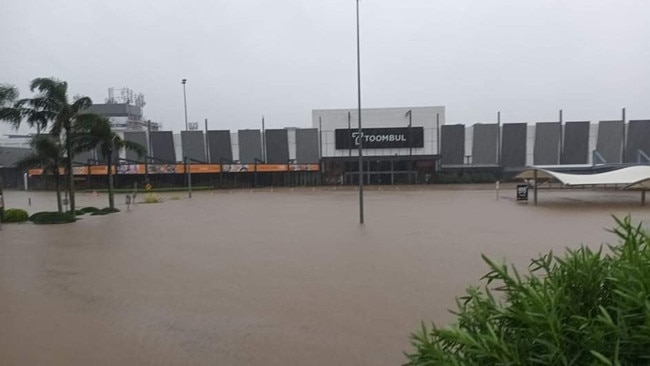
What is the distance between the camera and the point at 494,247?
13477 mm

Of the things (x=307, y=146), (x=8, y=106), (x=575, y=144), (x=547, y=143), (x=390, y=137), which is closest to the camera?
(x=8, y=106)

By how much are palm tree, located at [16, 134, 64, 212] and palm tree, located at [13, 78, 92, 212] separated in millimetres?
523

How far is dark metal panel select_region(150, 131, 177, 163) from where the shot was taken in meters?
64.1

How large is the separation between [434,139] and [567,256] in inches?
2361

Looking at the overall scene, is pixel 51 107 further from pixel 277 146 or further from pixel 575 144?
pixel 575 144

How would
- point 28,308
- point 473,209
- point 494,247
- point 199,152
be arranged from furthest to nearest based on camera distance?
point 199,152 < point 473,209 < point 494,247 < point 28,308

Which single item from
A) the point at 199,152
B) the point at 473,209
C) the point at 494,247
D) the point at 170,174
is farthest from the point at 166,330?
the point at 199,152

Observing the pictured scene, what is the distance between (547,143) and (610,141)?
23.9ft

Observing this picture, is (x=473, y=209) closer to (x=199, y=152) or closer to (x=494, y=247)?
(x=494, y=247)

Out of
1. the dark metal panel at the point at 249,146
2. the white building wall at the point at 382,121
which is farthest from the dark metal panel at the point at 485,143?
the dark metal panel at the point at 249,146

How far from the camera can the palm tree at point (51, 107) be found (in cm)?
2178

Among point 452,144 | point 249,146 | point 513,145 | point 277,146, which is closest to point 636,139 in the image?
point 513,145

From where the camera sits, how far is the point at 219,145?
210 ft

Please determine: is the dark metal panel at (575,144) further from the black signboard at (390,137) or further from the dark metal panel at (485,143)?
the black signboard at (390,137)
